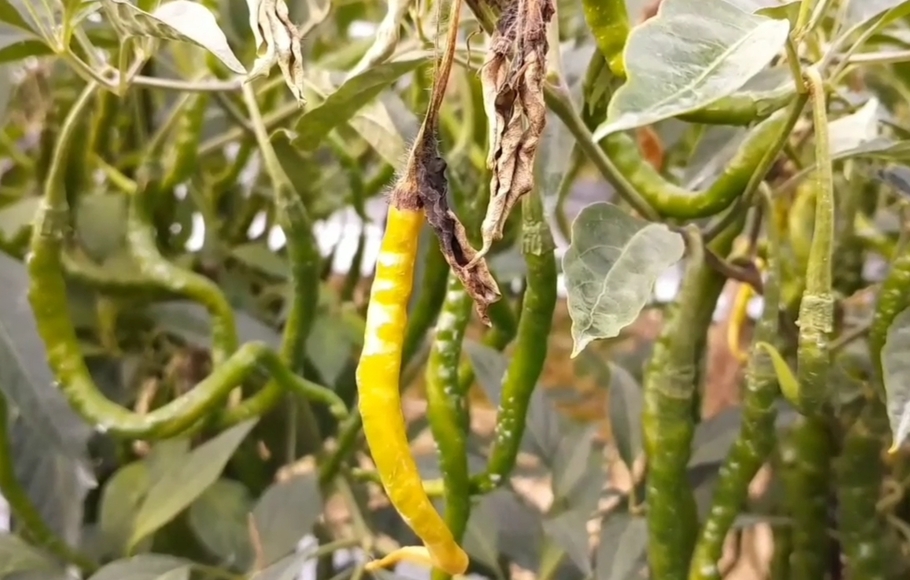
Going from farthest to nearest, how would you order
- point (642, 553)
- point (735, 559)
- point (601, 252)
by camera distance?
point (735, 559), point (642, 553), point (601, 252)

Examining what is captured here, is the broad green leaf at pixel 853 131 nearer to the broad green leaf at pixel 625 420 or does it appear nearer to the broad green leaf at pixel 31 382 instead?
the broad green leaf at pixel 625 420

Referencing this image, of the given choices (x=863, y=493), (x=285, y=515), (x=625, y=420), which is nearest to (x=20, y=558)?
(x=285, y=515)

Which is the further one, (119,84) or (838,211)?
(838,211)

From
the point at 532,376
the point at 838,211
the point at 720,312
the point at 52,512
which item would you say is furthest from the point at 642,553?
the point at 720,312

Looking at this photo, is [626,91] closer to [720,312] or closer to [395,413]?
[395,413]

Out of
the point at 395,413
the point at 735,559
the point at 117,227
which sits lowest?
the point at 735,559

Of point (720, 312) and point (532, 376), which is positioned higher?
point (720, 312)

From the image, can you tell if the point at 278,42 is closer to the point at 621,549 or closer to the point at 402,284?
the point at 402,284
